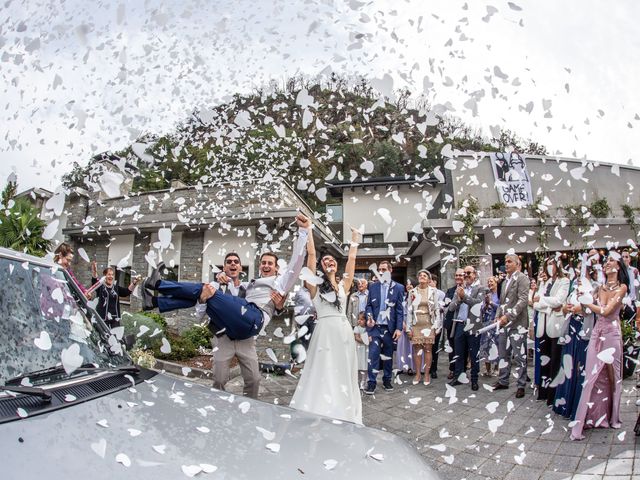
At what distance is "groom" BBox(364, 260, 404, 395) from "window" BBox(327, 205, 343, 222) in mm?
15327

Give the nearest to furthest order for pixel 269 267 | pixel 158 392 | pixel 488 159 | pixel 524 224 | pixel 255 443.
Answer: pixel 255 443 → pixel 158 392 → pixel 269 267 → pixel 524 224 → pixel 488 159

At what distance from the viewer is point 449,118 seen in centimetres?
354

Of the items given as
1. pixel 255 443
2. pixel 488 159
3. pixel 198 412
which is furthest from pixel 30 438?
pixel 488 159

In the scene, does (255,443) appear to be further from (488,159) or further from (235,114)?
(488,159)

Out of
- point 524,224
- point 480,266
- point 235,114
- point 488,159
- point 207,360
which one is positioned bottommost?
point 207,360

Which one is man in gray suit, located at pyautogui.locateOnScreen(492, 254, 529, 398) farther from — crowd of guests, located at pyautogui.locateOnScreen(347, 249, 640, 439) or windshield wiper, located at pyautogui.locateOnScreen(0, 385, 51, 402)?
windshield wiper, located at pyautogui.locateOnScreen(0, 385, 51, 402)

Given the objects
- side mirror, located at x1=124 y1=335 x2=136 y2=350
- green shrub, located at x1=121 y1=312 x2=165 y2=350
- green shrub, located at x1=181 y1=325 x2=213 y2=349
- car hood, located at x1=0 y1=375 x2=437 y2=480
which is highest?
side mirror, located at x1=124 y1=335 x2=136 y2=350

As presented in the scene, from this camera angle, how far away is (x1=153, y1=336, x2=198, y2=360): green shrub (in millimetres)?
8789

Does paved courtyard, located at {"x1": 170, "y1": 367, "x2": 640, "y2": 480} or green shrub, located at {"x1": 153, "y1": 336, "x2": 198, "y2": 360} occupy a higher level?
paved courtyard, located at {"x1": 170, "y1": 367, "x2": 640, "y2": 480}

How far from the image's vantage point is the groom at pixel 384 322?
22.8ft

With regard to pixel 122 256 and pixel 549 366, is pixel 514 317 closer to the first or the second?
pixel 549 366

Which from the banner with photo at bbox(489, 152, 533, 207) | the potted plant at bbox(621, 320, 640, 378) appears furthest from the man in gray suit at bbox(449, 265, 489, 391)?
the banner with photo at bbox(489, 152, 533, 207)

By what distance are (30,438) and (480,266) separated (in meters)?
10.7

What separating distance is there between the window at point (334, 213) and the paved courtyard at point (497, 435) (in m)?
16.3
